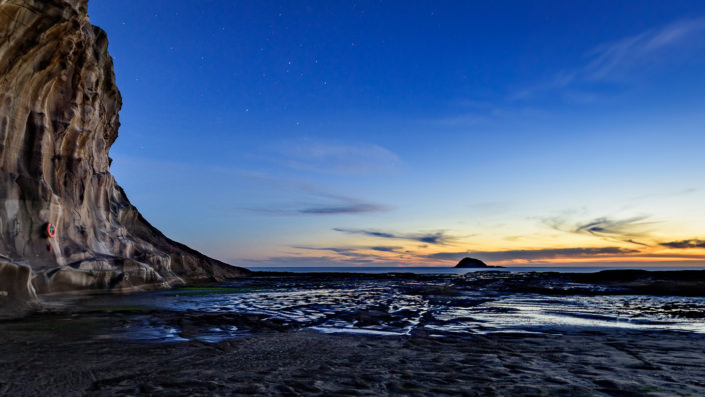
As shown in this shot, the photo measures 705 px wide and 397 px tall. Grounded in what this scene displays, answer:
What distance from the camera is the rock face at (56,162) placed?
19656 millimetres

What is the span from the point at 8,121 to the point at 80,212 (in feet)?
29.4

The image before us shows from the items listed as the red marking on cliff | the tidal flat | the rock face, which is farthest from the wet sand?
the red marking on cliff

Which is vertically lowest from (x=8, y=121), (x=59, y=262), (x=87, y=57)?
(x=59, y=262)

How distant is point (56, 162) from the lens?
2648cm

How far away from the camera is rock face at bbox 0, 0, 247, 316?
64.5ft

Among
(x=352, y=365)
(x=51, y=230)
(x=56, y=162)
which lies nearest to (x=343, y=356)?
(x=352, y=365)

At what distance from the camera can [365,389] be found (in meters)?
5.66

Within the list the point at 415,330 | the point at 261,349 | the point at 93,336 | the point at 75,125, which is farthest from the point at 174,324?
the point at 75,125

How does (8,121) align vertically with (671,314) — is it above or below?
above

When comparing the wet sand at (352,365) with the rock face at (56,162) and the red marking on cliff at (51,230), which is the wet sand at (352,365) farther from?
the red marking on cliff at (51,230)

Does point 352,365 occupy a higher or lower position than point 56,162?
lower

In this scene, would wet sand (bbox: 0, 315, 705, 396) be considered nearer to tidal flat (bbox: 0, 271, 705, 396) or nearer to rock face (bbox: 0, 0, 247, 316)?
tidal flat (bbox: 0, 271, 705, 396)

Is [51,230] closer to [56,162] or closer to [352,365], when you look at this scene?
[56,162]

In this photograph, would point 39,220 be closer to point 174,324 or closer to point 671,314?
point 174,324
